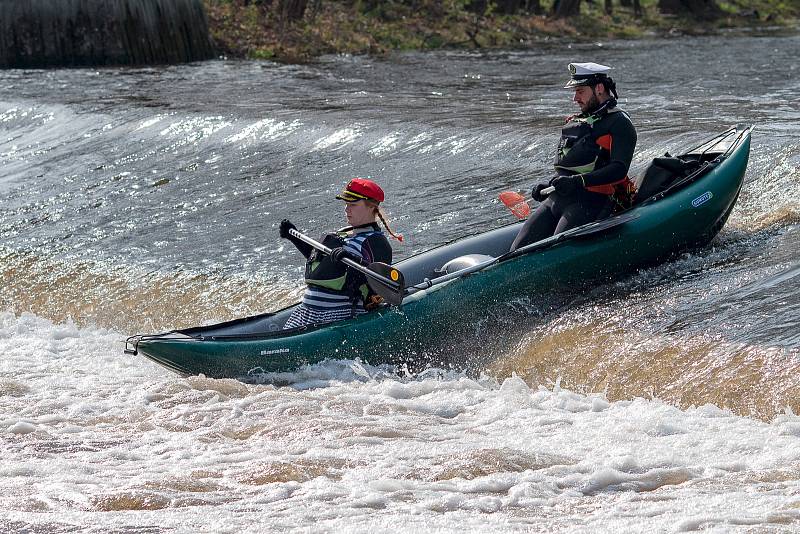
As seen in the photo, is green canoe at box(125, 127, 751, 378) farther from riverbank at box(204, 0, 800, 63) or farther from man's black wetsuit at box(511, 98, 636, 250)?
riverbank at box(204, 0, 800, 63)

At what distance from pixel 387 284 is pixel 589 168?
71.4 inches

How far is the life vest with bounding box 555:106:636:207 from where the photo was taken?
7.30 meters

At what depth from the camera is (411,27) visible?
2453 centimetres

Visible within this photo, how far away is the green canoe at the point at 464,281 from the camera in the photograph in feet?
21.5

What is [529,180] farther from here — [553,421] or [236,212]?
[553,421]

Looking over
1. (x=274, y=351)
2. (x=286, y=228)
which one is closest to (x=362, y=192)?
(x=286, y=228)

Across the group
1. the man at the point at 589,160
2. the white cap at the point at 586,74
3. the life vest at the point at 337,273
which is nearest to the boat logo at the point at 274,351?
the life vest at the point at 337,273

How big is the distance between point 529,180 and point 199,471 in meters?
5.57

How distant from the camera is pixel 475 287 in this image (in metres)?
6.82

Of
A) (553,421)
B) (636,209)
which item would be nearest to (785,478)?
(553,421)

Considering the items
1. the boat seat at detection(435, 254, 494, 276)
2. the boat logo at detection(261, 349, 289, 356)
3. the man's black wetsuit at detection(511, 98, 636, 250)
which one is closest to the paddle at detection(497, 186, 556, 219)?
the man's black wetsuit at detection(511, 98, 636, 250)

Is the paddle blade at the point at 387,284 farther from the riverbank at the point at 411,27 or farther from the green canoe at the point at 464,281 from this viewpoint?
the riverbank at the point at 411,27

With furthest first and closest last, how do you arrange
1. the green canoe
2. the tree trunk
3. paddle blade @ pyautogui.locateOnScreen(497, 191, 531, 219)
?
the tree trunk → paddle blade @ pyautogui.locateOnScreen(497, 191, 531, 219) → the green canoe

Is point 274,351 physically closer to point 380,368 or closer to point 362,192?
point 380,368
